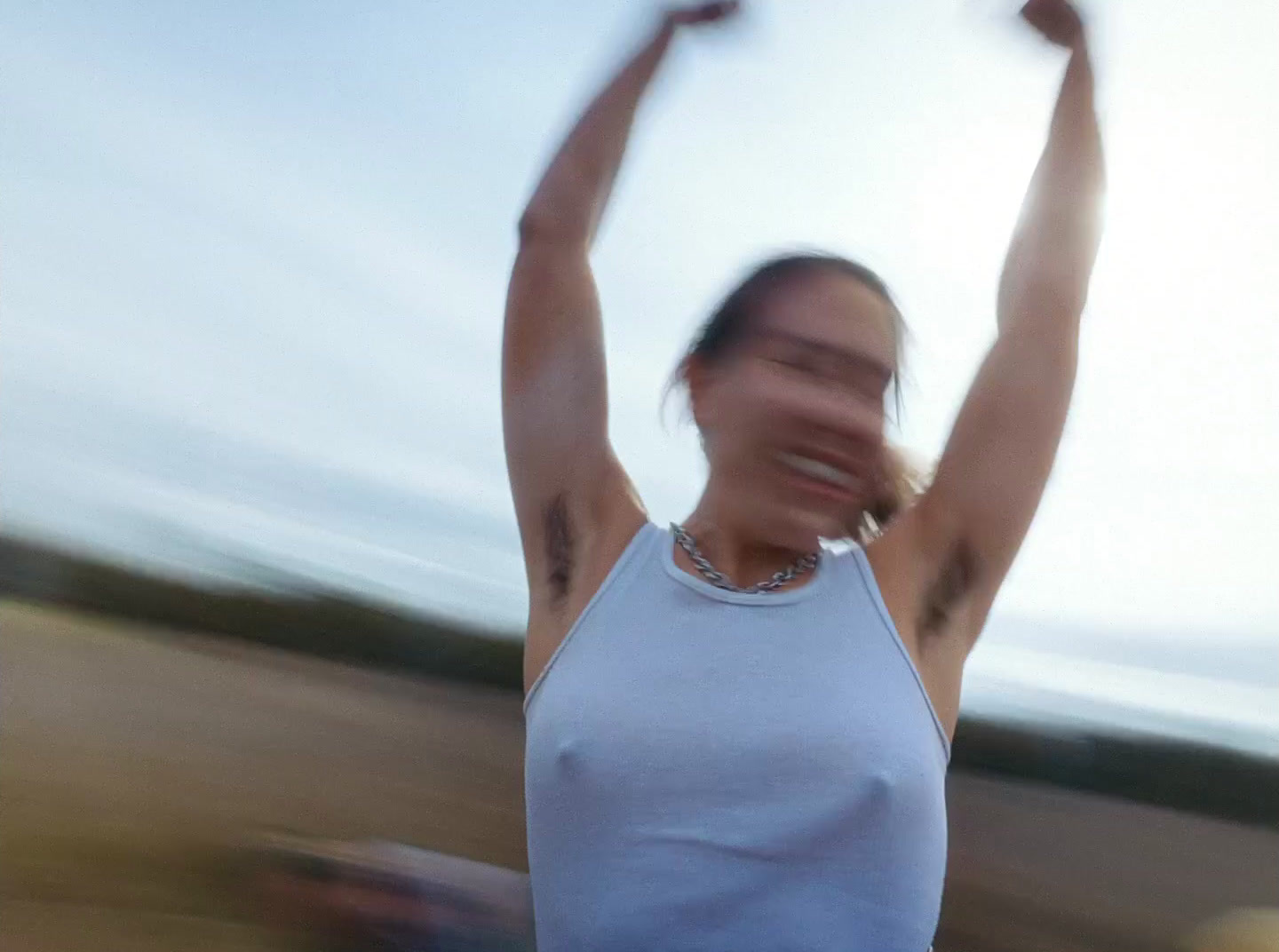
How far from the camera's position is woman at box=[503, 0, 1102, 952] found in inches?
25.5

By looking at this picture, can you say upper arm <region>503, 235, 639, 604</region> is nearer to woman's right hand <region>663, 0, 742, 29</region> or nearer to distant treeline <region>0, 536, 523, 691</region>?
woman's right hand <region>663, 0, 742, 29</region>

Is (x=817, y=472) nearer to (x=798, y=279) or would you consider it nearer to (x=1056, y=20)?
(x=798, y=279)

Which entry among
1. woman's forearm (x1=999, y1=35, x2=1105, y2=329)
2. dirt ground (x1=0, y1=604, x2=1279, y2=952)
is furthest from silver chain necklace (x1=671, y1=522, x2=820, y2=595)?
dirt ground (x1=0, y1=604, x2=1279, y2=952)

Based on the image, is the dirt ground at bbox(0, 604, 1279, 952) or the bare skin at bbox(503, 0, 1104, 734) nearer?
the bare skin at bbox(503, 0, 1104, 734)

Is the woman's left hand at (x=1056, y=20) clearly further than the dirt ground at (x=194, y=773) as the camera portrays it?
No

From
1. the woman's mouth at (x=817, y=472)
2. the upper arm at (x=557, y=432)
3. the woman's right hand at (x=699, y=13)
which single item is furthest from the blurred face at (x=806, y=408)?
the woman's right hand at (x=699, y=13)

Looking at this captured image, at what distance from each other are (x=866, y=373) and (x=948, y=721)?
266 millimetres

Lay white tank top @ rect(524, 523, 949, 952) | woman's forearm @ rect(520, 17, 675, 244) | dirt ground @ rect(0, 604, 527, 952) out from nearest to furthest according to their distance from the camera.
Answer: white tank top @ rect(524, 523, 949, 952) → woman's forearm @ rect(520, 17, 675, 244) → dirt ground @ rect(0, 604, 527, 952)

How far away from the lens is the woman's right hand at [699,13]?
3.21 ft

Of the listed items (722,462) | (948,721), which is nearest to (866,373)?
(722,462)

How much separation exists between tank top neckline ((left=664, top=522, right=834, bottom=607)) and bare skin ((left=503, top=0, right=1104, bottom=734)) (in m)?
0.02

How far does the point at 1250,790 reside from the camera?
5.26 ft

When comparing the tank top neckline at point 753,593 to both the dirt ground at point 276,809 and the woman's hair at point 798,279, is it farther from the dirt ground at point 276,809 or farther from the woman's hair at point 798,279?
the dirt ground at point 276,809

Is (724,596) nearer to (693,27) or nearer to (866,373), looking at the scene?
(866,373)
